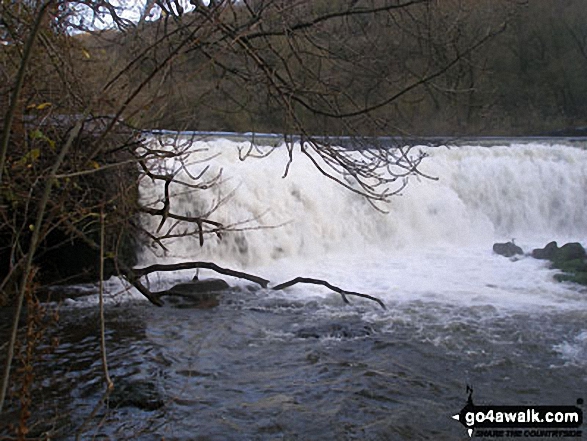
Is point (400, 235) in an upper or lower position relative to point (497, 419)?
upper

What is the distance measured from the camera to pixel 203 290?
29.8 feet

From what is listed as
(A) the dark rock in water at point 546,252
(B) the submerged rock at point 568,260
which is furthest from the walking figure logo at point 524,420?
(A) the dark rock in water at point 546,252

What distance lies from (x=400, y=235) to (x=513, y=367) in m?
7.35

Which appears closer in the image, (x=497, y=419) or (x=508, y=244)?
(x=497, y=419)

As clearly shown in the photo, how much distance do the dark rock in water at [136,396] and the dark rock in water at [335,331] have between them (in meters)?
2.05

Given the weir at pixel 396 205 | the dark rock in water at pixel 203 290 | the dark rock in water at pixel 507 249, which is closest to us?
the dark rock in water at pixel 203 290

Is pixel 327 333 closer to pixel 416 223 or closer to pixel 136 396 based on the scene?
pixel 136 396

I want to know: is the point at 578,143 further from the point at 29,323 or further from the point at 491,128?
the point at 29,323

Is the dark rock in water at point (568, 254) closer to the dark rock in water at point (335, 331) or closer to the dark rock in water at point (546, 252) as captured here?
the dark rock in water at point (546, 252)

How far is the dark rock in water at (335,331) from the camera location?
24.0 feet

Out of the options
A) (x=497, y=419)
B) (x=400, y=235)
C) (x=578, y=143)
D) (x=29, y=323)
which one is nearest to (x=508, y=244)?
(x=400, y=235)

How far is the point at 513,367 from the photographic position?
6398 mm

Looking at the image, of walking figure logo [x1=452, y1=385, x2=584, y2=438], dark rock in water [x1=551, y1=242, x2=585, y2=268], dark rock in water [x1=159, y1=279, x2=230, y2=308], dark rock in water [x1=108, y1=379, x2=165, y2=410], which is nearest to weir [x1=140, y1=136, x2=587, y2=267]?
dark rock in water [x1=159, y1=279, x2=230, y2=308]

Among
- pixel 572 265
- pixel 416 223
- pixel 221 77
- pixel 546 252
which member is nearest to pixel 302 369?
pixel 221 77
